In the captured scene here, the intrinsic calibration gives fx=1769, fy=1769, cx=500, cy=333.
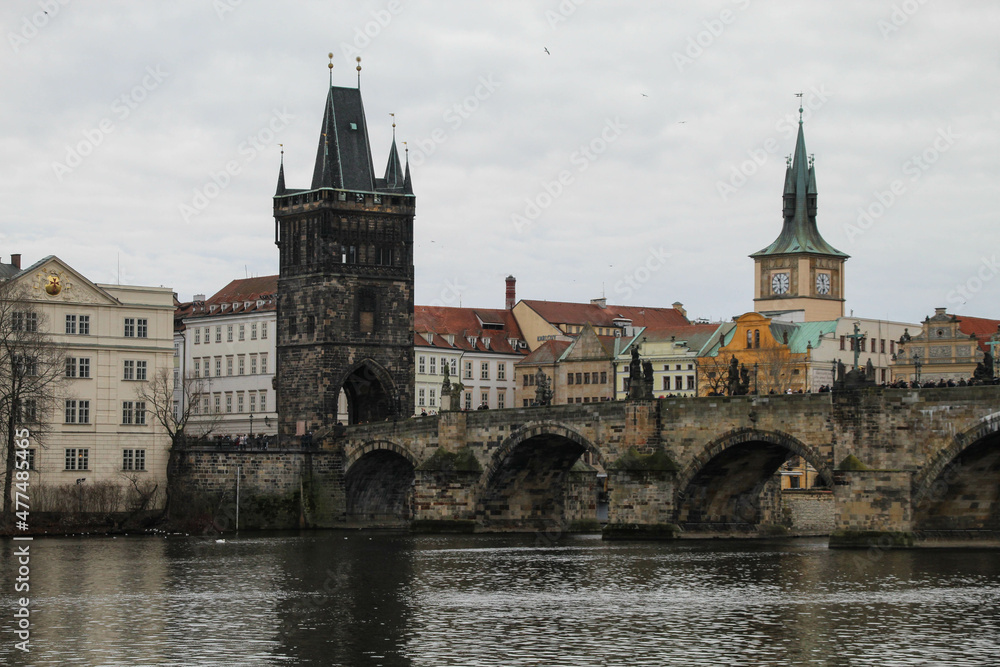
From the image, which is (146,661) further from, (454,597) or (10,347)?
(10,347)

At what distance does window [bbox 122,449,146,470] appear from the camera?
79.9 m

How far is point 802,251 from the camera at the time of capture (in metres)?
143

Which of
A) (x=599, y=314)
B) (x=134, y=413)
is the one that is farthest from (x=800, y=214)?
(x=134, y=413)

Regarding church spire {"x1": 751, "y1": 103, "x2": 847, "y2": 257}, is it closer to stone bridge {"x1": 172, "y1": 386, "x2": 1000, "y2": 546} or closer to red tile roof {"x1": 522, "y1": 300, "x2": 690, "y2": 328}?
red tile roof {"x1": 522, "y1": 300, "x2": 690, "y2": 328}

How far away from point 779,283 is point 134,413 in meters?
75.9

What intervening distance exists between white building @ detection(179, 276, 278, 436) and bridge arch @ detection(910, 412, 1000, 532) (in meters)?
57.7

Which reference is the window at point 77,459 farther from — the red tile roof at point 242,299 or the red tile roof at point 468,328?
the red tile roof at point 468,328

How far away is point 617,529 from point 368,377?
28193 millimetres

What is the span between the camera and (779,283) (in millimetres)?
144750

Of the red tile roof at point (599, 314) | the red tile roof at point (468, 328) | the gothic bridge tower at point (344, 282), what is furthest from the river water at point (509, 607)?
the red tile roof at point (599, 314)

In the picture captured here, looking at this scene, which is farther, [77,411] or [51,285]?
A: [77,411]

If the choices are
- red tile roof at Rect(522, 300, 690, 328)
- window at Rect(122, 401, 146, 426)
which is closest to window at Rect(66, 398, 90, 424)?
window at Rect(122, 401, 146, 426)

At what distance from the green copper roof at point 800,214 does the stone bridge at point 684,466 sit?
204 ft

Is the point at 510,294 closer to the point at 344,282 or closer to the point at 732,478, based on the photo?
the point at 344,282
